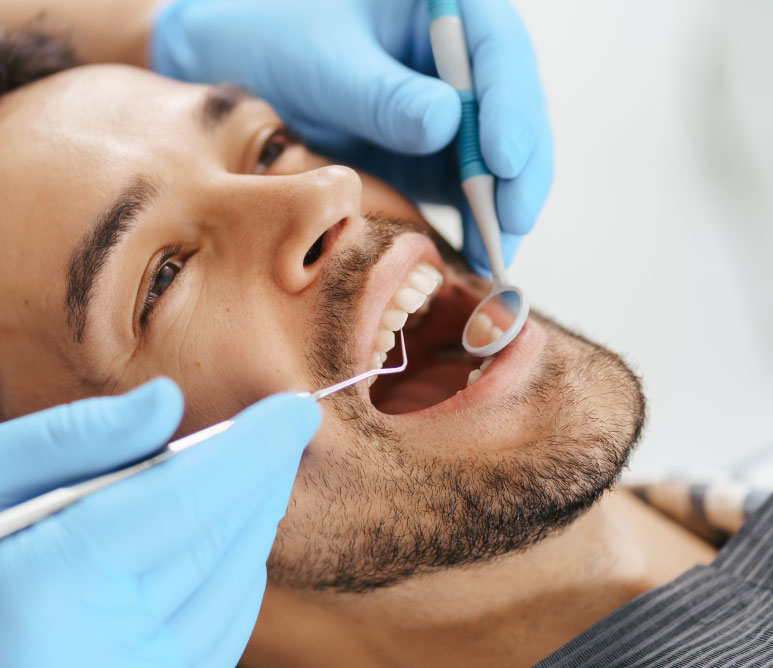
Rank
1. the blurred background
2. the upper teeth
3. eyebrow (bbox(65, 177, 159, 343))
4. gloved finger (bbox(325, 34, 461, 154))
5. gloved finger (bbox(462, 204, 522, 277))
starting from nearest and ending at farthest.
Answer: eyebrow (bbox(65, 177, 159, 343)), the upper teeth, gloved finger (bbox(325, 34, 461, 154)), gloved finger (bbox(462, 204, 522, 277)), the blurred background

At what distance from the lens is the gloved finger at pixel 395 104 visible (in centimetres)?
108

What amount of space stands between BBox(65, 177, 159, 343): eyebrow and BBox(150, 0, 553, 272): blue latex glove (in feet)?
1.59

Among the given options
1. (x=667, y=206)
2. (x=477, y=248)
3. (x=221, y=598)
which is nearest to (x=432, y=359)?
(x=477, y=248)

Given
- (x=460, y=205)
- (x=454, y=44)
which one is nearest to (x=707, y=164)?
(x=460, y=205)

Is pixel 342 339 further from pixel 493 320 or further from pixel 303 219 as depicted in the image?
pixel 493 320

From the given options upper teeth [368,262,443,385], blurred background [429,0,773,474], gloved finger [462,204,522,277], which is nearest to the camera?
upper teeth [368,262,443,385]

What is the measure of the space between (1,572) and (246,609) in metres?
0.29

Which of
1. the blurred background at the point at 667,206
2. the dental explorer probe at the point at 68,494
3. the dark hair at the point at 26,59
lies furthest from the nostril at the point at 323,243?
the blurred background at the point at 667,206

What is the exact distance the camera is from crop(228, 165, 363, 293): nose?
0.90 meters

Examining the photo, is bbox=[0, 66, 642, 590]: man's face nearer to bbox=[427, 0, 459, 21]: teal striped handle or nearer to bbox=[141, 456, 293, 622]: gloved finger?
bbox=[141, 456, 293, 622]: gloved finger

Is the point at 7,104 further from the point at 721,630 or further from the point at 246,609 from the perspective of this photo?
the point at 721,630

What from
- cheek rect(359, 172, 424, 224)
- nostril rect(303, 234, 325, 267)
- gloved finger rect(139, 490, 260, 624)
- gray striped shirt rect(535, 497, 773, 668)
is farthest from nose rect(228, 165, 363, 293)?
gray striped shirt rect(535, 497, 773, 668)

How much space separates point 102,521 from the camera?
622mm

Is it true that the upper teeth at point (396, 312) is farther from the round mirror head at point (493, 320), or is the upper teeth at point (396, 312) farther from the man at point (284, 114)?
the man at point (284, 114)
